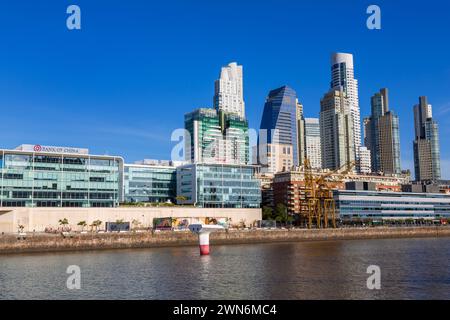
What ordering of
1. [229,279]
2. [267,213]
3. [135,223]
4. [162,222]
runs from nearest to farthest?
[229,279]
[135,223]
[162,222]
[267,213]

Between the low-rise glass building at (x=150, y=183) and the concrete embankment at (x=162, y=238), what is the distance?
1840 inches

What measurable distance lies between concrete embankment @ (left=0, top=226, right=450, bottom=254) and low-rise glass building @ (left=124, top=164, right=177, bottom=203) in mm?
46723

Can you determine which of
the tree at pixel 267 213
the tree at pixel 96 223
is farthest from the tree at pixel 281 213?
the tree at pixel 96 223

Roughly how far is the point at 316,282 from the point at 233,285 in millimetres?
8195

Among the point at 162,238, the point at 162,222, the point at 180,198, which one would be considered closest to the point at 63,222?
the point at 162,238

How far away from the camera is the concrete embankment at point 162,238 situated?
326 ft

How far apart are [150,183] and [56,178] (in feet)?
148

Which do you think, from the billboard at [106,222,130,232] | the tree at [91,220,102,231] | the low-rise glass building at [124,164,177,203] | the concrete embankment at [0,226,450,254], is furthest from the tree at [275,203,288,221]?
the tree at [91,220,102,231]

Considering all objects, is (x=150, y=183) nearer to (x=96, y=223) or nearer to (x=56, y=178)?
(x=96, y=223)

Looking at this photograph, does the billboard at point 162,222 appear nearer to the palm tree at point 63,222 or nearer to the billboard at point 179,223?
the billboard at point 179,223

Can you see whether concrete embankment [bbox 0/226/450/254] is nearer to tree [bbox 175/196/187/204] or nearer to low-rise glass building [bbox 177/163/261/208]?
low-rise glass building [bbox 177/163/261/208]

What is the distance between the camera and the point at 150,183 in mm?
172875

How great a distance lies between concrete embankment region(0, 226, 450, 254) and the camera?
326ft
